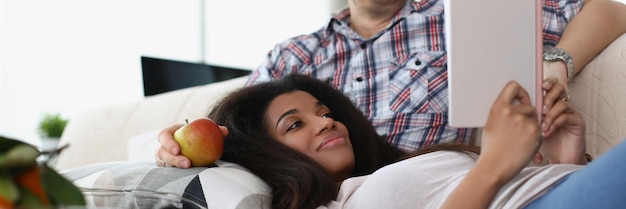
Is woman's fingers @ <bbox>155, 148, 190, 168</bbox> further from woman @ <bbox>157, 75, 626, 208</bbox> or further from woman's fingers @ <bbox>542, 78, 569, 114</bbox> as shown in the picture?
woman's fingers @ <bbox>542, 78, 569, 114</bbox>

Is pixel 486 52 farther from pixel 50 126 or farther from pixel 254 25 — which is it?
pixel 254 25

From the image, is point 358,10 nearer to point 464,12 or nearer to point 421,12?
point 421,12

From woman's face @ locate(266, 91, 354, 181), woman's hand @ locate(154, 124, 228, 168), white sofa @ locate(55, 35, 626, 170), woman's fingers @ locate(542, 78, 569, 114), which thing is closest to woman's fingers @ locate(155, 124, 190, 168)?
woman's hand @ locate(154, 124, 228, 168)

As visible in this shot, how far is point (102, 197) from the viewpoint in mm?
827

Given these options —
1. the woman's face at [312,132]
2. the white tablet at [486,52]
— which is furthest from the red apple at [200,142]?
the white tablet at [486,52]

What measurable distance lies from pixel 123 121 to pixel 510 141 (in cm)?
166

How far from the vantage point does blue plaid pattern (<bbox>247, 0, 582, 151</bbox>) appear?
192cm

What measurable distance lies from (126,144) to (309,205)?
1.18 m

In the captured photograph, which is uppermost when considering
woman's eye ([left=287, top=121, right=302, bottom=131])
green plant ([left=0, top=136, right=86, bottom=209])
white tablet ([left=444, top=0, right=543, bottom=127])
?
green plant ([left=0, top=136, right=86, bottom=209])

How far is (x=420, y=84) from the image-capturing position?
1957 millimetres

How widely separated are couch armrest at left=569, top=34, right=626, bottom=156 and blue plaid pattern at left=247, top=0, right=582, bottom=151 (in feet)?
0.54

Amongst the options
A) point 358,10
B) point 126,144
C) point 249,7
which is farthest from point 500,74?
point 249,7

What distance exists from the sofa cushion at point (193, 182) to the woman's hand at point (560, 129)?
518mm

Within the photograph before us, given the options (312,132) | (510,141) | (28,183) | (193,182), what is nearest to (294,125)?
(312,132)
